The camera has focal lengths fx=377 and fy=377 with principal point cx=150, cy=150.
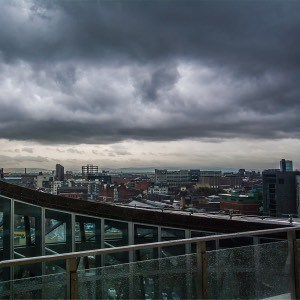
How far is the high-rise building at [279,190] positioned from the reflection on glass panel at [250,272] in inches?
607

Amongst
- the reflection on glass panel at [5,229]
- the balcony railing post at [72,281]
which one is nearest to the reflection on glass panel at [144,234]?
the reflection on glass panel at [5,229]

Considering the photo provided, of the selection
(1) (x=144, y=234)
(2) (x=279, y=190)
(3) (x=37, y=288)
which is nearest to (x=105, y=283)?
(3) (x=37, y=288)

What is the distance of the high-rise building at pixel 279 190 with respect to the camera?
19.9m

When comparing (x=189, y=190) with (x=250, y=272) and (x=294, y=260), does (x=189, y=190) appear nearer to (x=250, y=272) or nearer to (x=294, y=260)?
(x=294, y=260)

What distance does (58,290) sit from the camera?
268cm

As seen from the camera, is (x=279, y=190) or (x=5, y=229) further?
(x=279, y=190)

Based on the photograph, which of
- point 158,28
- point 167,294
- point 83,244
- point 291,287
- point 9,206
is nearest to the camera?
point 167,294

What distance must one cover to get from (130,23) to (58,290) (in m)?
10.3

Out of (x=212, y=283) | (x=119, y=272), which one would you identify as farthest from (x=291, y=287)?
(x=119, y=272)

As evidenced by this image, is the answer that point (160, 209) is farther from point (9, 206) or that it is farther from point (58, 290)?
point (58, 290)

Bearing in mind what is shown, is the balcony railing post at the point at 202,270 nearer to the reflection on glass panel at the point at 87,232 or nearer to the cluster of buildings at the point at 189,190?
the reflection on glass panel at the point at 87,232

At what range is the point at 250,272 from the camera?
11.7 ft

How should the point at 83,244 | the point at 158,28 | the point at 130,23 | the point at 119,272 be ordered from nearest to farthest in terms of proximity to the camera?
the point at 119,272, the point at 83,244, the point at 130,23, the point at 158,28

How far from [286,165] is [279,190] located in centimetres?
565
